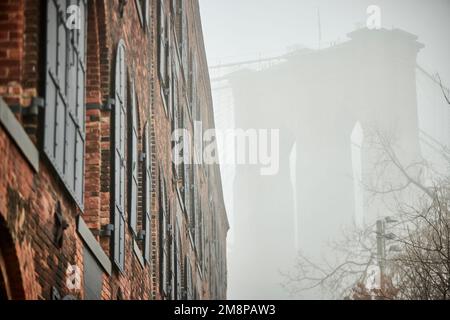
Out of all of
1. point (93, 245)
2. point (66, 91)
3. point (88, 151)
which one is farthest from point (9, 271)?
point (88, 151)

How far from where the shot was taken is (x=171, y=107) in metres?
18.9

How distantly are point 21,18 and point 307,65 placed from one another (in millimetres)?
63830

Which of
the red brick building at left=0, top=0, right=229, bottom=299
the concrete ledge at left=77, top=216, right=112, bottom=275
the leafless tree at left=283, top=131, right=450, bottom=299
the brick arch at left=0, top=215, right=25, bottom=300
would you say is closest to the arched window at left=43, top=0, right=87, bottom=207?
the red brick building at left=0, top=0, right=229, bottom=299

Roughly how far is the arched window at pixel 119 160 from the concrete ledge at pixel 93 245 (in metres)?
0.37

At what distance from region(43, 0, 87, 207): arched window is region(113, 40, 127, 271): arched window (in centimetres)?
152

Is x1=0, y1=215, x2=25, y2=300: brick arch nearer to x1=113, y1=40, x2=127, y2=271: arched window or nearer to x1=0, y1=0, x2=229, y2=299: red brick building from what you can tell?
x1=0, y1=0, x2=229, y2=299: red brick building

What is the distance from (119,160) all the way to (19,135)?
14.1ft

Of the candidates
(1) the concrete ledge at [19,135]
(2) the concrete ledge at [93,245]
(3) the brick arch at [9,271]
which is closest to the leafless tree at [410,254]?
(2) the concrete ledge at [93,245]

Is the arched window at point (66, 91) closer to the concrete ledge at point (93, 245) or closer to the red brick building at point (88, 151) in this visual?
the red brick building at point (88, 151)

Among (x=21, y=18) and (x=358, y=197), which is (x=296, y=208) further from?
(x=21, y=18)

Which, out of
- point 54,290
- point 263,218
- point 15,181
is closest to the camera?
point 15,181

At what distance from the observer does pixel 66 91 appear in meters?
8.58

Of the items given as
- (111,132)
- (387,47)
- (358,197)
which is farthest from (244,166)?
(111,132)

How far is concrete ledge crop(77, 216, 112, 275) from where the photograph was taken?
9.09 metres
